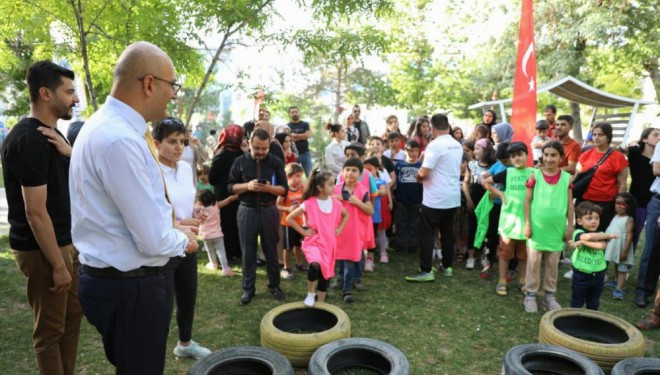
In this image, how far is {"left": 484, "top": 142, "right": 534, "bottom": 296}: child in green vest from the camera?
5020mm

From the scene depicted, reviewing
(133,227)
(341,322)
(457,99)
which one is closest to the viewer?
(133,227)

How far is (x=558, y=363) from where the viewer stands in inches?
135

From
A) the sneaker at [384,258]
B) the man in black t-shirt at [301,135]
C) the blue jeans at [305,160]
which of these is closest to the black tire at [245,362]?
the sneaker at [384,258]

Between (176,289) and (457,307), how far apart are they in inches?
120

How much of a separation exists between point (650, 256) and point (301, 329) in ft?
12.9

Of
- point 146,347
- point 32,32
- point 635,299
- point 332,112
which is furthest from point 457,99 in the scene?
point 146,347

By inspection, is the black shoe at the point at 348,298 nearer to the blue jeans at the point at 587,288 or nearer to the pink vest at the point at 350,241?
the pink vest at the point at 350,241

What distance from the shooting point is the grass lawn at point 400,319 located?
3.74 metres

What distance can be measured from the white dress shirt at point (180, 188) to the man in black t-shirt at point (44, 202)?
2.62 feet

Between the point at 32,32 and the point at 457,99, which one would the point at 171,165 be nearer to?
the point at 32,32

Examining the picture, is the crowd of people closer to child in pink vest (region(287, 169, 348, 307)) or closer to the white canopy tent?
child in pink vest (region(287, 169, 348, 307))

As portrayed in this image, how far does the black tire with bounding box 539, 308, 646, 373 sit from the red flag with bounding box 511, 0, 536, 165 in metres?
3.55

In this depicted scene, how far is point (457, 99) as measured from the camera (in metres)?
18.8

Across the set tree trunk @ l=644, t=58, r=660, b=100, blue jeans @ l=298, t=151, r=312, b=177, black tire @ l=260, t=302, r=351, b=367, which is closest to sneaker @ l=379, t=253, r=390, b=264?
black tire @ l=260, t=302, r=351, b=367
